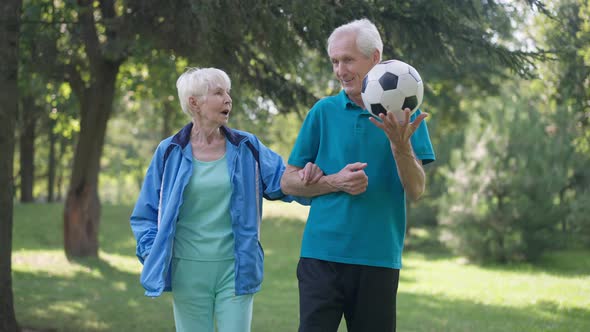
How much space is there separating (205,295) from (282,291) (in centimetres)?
887

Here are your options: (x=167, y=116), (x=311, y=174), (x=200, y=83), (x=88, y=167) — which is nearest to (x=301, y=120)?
(x=200, y=83)

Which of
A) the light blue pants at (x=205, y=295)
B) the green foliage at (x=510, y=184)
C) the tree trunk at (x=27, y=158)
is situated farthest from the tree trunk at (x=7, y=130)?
the tree trunk at (x=27, y=158)

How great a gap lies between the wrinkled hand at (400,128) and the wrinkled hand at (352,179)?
181 mm

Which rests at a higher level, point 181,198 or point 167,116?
point 167,116

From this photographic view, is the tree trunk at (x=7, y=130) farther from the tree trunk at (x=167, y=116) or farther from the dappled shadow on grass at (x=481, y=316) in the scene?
the tree trunk at (x=167, y=116)

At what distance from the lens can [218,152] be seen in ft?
12.8

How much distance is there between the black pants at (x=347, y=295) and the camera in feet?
10.6

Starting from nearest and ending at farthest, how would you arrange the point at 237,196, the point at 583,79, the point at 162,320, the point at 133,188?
the point at 237,196, the point at 583,79, the point at 162,320, the point at 133,188

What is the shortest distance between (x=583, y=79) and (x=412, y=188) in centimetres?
499

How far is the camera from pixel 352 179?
3.08 metres

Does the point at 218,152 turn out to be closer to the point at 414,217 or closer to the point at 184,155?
the point at 184,155

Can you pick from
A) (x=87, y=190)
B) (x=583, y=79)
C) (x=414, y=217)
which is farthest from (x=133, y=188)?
(x=583, y=79)

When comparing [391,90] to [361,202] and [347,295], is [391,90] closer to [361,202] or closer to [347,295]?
[361,202]

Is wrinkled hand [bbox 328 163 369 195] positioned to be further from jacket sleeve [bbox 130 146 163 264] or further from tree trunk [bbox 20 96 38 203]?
tree trunk [bbox 20 96 38 203]
